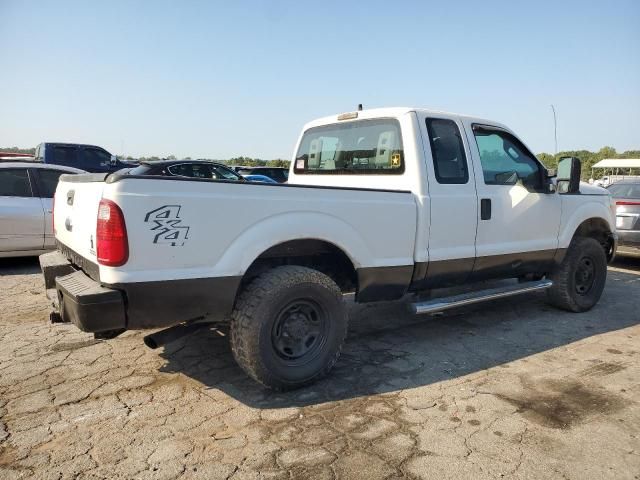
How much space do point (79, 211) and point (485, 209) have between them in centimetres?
326

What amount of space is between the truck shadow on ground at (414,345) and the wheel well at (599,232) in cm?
69

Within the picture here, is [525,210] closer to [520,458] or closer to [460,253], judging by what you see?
[460,253]

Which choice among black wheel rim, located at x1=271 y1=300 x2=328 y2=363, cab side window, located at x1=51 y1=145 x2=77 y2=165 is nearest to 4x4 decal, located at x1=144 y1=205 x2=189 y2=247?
black wheel rim, located at x1=271 y1=300 x2=328 y2=363

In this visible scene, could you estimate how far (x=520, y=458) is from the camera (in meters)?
2.62

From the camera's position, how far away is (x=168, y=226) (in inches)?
112

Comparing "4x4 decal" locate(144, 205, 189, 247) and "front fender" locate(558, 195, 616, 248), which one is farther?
"front fender" locate(558, 195, 616, 248)

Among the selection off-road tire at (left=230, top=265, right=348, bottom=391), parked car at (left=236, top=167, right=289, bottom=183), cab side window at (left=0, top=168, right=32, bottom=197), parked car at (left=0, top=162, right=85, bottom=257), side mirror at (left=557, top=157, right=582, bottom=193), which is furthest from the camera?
parked car at (left=236, top=167, right=289, bottom=183)

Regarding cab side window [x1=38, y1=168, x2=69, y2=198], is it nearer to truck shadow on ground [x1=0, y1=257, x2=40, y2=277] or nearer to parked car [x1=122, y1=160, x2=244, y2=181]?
truck shadow on ground [x1=0, y1=257, x2=40, y2=277]

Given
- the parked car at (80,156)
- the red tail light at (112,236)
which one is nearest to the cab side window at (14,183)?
the red tail light at (112,236)

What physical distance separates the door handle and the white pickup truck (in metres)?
0.02

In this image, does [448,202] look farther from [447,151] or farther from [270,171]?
[270,171]

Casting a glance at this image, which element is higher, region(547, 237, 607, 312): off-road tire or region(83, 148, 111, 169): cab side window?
region(83, 148, 111, 169): cab side window

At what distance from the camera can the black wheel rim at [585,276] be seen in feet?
18.2

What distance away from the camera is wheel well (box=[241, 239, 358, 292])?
11.2ft
